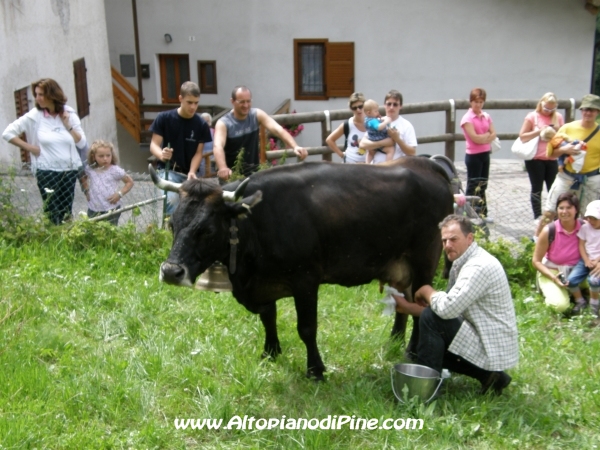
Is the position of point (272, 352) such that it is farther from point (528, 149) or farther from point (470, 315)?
point (528, 149)

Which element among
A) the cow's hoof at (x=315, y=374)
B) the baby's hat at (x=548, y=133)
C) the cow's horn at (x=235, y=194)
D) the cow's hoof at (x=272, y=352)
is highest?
the cow's horn at (x=235, y=194)

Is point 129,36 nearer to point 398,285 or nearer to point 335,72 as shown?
point 335,72

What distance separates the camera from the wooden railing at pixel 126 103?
20875mm

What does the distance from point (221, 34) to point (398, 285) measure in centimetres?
1496

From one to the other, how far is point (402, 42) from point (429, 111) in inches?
243

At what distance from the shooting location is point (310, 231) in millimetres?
6066

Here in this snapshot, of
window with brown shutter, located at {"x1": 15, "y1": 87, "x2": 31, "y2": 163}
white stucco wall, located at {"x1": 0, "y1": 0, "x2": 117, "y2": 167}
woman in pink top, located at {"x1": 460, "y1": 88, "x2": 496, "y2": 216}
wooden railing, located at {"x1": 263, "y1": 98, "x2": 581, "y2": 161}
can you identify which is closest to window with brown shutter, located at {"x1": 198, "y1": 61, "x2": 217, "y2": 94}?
white stucco wall, located at {"x1": 0, "y1": 0, "x2": 117, "y2": 167}

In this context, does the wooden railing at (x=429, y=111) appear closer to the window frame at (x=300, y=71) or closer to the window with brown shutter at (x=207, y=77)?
the window frame at (x=300, y=71)

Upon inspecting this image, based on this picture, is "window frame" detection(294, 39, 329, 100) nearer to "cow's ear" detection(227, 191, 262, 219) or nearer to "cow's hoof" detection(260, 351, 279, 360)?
"cow's hoof" detection(260, 351, 279, 360)

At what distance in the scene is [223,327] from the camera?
23.2 ft

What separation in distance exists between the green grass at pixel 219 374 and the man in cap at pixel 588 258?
0.37 metres

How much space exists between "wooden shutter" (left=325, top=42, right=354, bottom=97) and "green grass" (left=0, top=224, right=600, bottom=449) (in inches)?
495

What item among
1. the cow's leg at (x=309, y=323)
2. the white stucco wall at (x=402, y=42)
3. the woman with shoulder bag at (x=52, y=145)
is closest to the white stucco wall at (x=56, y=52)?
the woman with shoulder bag at (x=52, y=145)

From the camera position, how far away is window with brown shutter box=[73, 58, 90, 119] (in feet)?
56.7
